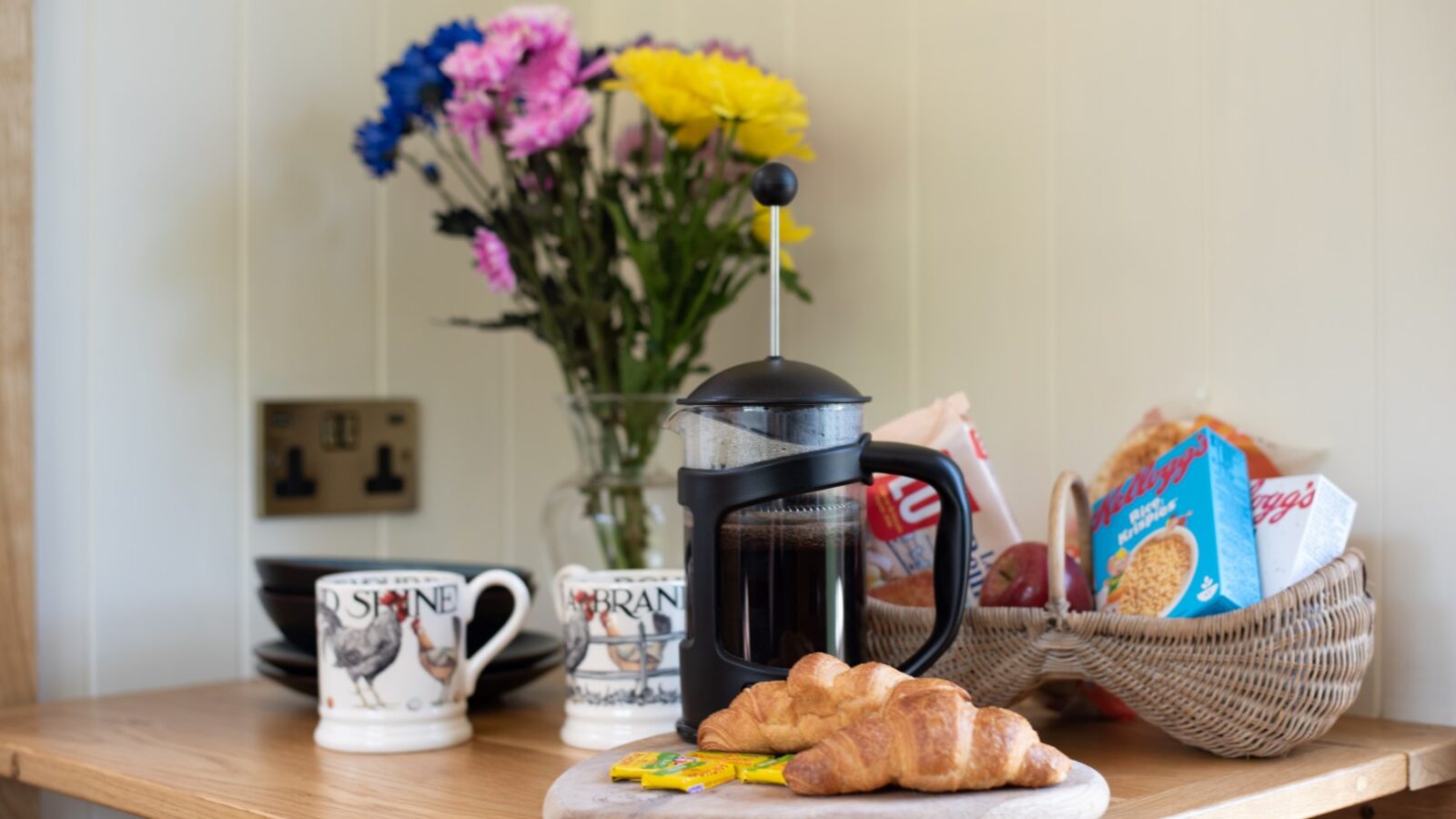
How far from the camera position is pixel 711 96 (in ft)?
3.84

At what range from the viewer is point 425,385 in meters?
1.45

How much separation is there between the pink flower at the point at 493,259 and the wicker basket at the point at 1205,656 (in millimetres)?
526

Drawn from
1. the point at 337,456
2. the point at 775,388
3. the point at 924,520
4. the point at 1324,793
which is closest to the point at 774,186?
the point at 775,388

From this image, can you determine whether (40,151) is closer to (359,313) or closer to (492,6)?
(359,313)

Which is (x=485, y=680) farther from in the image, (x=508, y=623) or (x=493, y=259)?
(x=493, y=259)

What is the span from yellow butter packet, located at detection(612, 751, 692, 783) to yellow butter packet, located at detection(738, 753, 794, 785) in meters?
0.04

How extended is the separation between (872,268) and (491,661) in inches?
19.7

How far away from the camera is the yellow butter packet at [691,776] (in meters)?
0.68

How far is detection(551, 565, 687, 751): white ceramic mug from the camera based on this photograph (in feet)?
3.09

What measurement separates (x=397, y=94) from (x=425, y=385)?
0.31 metres

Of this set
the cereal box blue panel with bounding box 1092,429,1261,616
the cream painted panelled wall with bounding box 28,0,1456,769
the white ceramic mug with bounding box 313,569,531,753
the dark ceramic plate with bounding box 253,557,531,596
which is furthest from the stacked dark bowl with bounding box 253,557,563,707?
the cereal box blue panel with bounding box 1092,429,1261,616

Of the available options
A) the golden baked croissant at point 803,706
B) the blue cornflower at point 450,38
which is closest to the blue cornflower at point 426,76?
the blue cornflower at point 450,38

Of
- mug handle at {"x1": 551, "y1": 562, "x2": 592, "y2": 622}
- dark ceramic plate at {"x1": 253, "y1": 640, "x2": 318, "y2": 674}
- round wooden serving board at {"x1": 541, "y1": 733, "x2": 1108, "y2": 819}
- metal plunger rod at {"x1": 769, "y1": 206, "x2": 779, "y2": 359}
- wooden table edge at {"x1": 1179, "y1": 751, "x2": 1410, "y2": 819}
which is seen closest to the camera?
round wooden serving board at {"x1": 541, "y1": 733, "x2": 1108, "y2": 819}

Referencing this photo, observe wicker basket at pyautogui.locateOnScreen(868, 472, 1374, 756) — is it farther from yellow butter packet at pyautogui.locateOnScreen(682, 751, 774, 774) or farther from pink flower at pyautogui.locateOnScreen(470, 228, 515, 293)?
pink flower at pyautogui.locateOnScreen(470, 228, 515, 293)
